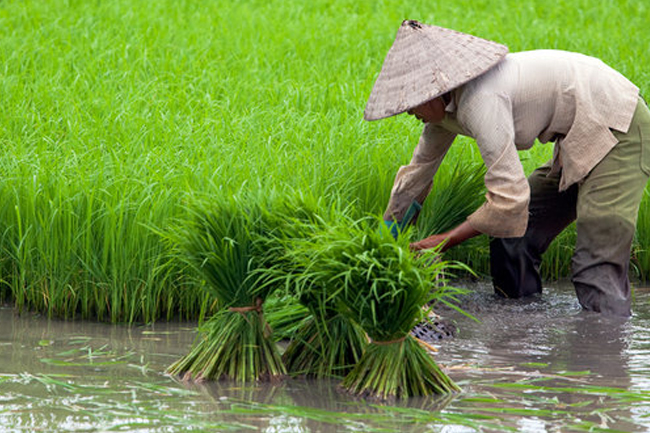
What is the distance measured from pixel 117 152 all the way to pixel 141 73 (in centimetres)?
192

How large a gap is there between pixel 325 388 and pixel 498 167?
1.14 metres

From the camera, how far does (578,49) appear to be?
8312 millimetres

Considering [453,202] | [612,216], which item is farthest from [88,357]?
[612,216]

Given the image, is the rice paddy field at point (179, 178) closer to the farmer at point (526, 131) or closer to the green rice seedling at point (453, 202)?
the green rice seedling at point (453, 202)

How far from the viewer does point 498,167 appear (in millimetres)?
3699

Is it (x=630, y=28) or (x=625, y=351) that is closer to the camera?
(x=625, y=351)

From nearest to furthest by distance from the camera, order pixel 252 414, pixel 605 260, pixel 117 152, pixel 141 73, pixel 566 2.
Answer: pixel 252 414, pixel 605 260, pixel 117 152, pixel 141 73, pixel 566 2

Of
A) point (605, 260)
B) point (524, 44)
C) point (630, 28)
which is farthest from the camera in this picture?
point (630, 28)

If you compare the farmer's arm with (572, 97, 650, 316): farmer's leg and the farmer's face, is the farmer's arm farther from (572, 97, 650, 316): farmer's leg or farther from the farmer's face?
(572, 97, 650, 316): farmer's leg

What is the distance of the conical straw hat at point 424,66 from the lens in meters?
3.68

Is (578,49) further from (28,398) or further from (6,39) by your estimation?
(28,398)

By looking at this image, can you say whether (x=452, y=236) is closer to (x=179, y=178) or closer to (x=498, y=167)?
(x=498, y=167)

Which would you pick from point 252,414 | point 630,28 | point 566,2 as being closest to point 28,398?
point 252,414

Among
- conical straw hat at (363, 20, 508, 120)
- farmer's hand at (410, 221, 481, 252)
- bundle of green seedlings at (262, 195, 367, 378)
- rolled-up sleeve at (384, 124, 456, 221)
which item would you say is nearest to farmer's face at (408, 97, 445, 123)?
conical straw hat at (363, 20, 508, 120)
